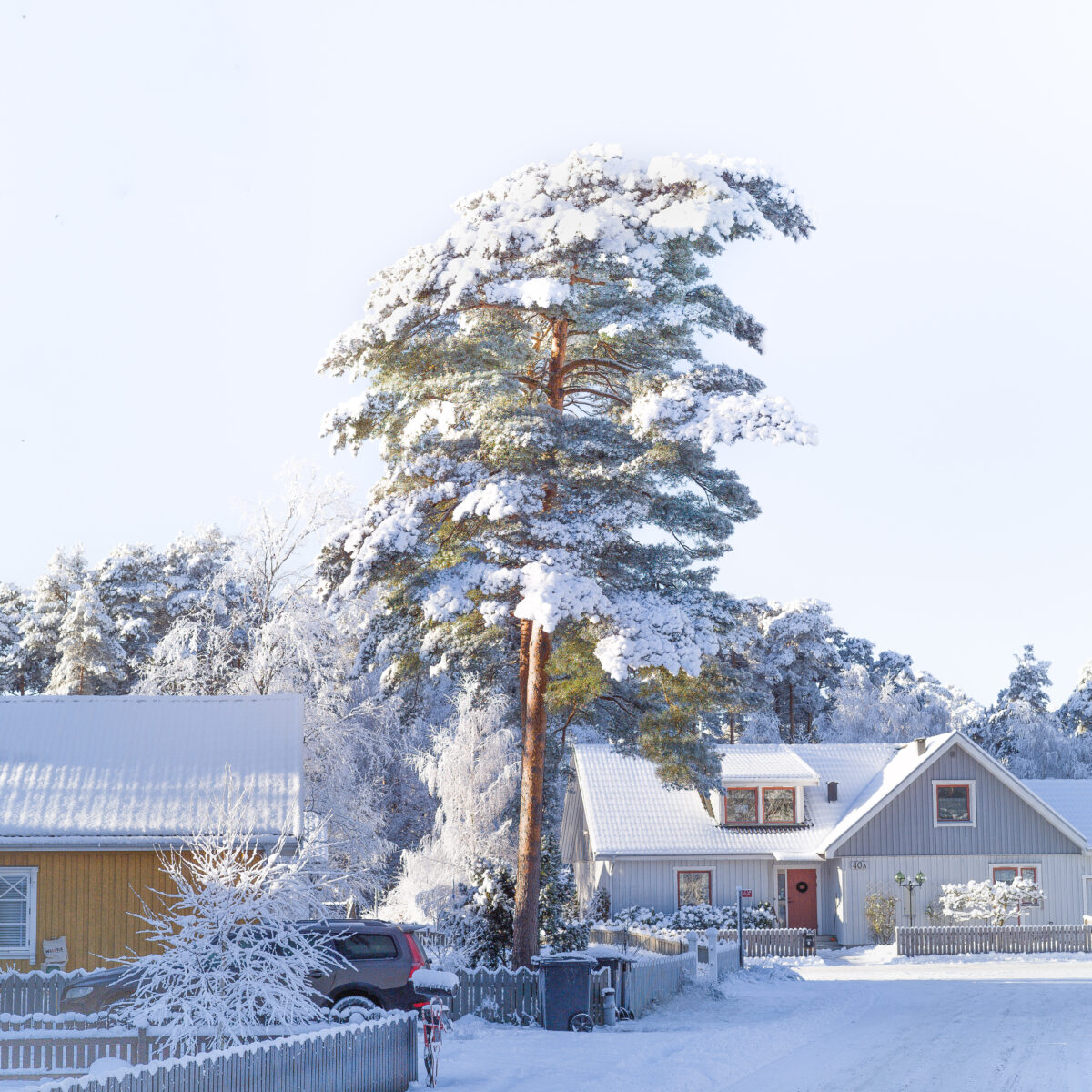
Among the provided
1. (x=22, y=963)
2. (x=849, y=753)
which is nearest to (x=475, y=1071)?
(x=22, y=963)

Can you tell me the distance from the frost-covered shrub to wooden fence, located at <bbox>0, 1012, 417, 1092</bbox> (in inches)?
1097

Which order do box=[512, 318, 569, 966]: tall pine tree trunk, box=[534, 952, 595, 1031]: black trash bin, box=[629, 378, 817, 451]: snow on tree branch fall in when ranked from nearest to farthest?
box=[629, 378, 817, 451]: snow on tree branch → box=[534, 952, 595, 1031]: black trash bin → box=[512, 318, 569, 966]: tall pine tree trunk

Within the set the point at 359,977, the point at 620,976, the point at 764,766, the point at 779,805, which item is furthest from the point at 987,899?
the point at 359,977

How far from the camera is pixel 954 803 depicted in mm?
42000

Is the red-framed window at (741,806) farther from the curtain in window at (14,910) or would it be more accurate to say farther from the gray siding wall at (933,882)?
the curtain in window at (14,910)

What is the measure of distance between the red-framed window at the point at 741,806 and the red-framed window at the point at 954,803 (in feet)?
18.6

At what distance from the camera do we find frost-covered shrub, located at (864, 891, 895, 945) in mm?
40281

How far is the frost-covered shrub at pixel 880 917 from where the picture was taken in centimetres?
4028

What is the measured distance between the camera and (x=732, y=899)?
138 ft

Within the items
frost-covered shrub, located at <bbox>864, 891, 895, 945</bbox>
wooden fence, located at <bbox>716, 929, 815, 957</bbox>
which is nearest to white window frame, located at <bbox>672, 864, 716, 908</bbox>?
wooden fence, located at <bbox>716, 929, 815, 957</bbox>

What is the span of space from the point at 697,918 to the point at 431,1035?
25527mm

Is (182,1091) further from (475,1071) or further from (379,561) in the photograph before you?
(379,561)

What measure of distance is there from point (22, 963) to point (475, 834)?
71.6ft

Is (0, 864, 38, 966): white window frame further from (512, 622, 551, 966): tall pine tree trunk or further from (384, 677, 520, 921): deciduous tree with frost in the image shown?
(384, 677, 520, 921): deciduous tree with frost
